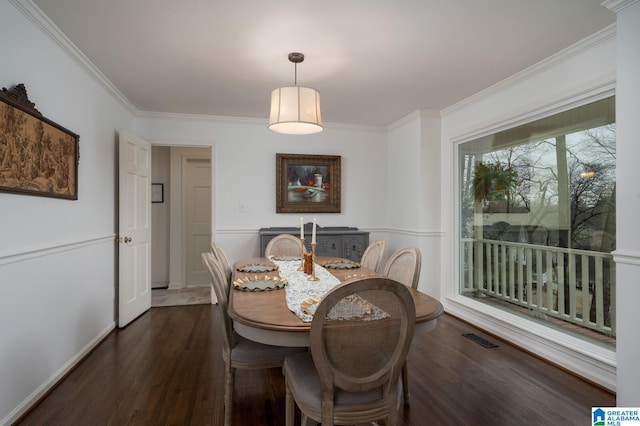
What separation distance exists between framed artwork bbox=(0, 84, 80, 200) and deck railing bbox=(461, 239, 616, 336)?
387cm

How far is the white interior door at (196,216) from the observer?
17.7ft

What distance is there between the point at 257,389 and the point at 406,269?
1286 mm

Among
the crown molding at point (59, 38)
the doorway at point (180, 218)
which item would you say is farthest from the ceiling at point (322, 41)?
the doorway at point (180, 218)

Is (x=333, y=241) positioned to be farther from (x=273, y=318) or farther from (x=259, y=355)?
(x=273, y=318)

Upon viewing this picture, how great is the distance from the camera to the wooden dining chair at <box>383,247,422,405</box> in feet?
7.04

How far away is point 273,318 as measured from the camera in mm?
1525

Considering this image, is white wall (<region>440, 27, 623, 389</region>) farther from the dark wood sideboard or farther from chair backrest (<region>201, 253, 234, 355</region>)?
chair backrest (<region>201, 253, 234, 355</region>)

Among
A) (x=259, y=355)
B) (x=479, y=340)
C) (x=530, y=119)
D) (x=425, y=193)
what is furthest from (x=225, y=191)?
(x=530, y=119)

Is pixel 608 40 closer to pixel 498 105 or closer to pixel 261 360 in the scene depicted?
pixel 498 105

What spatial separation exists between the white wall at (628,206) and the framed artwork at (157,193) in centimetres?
530

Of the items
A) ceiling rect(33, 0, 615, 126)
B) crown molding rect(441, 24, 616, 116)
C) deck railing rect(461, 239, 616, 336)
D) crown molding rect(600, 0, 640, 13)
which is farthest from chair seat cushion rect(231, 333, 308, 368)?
crown molding rect(441, 24, 616, 116)

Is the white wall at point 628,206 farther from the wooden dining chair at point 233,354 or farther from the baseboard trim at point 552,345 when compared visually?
the wooden dining chair at point 233,354

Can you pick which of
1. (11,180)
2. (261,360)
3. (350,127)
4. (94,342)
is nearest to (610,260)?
(261,360)

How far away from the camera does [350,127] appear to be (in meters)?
4.84
